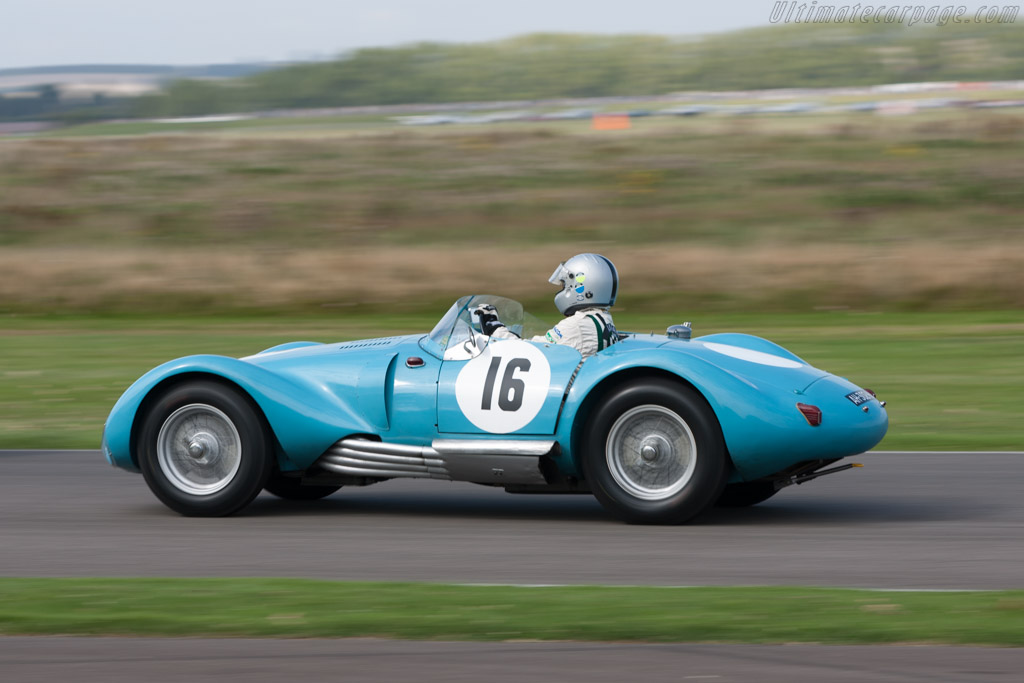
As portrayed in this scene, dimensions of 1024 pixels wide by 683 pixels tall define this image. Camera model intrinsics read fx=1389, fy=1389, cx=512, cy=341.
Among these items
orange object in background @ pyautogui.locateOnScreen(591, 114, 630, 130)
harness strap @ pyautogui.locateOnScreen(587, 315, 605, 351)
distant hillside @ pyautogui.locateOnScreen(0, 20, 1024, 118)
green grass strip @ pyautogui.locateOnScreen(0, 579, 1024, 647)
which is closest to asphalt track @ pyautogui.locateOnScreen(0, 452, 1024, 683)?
green grass strip @ pyautogui.locateOnScreen(0, 579, 1024, 647)

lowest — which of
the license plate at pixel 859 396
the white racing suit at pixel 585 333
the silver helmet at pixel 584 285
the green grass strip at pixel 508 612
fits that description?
the green grass strip at pixel 508 612

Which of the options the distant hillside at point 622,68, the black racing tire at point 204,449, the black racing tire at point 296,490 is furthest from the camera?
the distant hillside at point 622,68

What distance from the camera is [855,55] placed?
83.8 m

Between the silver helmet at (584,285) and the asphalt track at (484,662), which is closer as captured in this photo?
the asphalt track at (484,662)

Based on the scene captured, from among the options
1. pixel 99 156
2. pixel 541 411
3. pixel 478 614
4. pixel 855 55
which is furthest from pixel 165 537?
pixel 855 55

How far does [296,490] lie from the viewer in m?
8.86

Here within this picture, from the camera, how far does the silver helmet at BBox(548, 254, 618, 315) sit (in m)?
8.02

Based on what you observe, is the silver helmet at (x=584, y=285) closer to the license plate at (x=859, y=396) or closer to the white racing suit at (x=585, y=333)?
the white racing suit at (x=585, y=333)

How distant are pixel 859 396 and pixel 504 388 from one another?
196 centimetres

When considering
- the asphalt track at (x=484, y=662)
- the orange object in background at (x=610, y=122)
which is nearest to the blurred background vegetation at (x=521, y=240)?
the orange object in background at (x=610, y=122)

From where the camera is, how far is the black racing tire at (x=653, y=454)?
7336 millimetres

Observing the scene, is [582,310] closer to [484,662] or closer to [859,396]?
[859,396]

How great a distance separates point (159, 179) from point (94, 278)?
42.0 ft

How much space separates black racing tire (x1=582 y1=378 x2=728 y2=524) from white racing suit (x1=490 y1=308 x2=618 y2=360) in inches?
15.2
